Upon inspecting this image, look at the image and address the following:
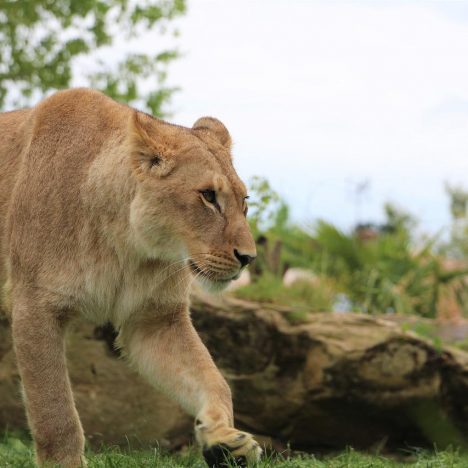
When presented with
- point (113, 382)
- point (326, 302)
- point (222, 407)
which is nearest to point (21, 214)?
point (222, 407)

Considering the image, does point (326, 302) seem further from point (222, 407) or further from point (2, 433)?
point (222, 407)

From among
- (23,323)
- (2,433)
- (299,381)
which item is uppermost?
(23,323)

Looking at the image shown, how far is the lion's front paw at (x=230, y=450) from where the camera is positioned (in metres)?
4.44

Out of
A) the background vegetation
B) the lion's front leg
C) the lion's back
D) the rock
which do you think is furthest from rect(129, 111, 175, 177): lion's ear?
the background vegetation

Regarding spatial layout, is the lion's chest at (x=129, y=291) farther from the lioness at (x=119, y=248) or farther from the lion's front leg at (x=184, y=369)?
the lion's front leg at (x=184, y=369)

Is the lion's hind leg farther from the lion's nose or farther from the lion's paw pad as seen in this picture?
the lion's nose

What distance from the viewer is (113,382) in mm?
7773

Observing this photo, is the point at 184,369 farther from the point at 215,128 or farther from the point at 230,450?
the point at 215,128

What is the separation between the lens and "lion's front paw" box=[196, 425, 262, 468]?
14.6 feet

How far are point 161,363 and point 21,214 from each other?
1105mm

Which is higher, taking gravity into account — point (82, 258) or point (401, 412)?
point (82, 258)

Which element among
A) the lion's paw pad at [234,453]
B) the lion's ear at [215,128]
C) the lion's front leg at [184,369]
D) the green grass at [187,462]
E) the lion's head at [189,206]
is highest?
the lion's ear at [215,128]

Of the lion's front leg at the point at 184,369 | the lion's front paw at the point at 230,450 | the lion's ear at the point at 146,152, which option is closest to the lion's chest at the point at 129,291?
the lion's front leg at the point at 184,369

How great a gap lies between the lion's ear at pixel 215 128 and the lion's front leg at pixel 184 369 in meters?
0.96
